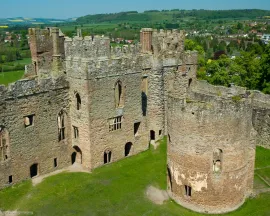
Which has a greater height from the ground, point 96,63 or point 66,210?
point 96,63

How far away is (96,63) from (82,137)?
18.8ft

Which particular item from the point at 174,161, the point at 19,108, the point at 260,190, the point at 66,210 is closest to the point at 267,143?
the point at 260,190

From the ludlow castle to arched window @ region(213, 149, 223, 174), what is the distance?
6 centimetres

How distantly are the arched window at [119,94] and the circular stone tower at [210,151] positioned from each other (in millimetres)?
7154

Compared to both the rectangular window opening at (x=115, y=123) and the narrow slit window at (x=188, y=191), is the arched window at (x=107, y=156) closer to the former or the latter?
the rectangular window opening at (x=115, y=123)

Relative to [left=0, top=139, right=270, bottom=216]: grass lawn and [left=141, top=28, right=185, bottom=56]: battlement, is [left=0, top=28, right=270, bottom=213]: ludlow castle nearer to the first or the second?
[left=141, top=28, right=185, bottom=56]: battlement

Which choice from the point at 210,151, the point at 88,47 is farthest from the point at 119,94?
the point at 210,151

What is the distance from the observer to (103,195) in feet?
83.4

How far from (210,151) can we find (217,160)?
2.69 feet

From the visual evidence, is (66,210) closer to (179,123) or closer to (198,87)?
(179,123)

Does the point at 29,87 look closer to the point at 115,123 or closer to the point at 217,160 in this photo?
the point at 115,123

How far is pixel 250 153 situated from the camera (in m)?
23.6

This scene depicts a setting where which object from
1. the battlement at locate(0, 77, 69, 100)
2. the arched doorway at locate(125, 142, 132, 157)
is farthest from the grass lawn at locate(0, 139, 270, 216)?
the battlement at locate(0, 77, 69, 100)

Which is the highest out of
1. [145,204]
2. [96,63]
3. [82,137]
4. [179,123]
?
[96,63]
